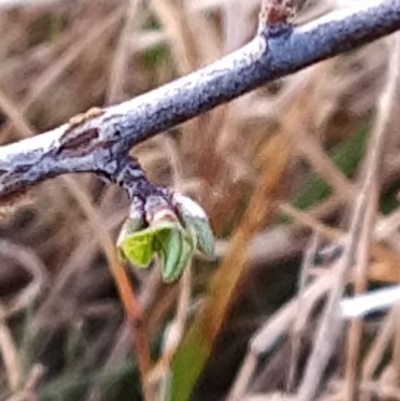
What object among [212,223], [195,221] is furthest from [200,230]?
[212,223]

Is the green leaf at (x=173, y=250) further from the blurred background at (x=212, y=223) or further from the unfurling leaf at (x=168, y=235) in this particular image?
the blurred background at (x=212, y=223)

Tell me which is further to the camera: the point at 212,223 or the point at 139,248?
the point at 212,223

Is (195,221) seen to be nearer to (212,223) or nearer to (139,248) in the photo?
(139,248)

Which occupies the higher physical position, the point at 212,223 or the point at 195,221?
the point at 212,223

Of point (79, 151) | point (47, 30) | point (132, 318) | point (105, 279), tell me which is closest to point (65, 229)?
point (105, 279)

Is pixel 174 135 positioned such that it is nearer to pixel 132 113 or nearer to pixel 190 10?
pixel 190 10

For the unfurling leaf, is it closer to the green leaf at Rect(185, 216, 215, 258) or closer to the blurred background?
the green leaf at Rect(185, 216, 215, 258)
